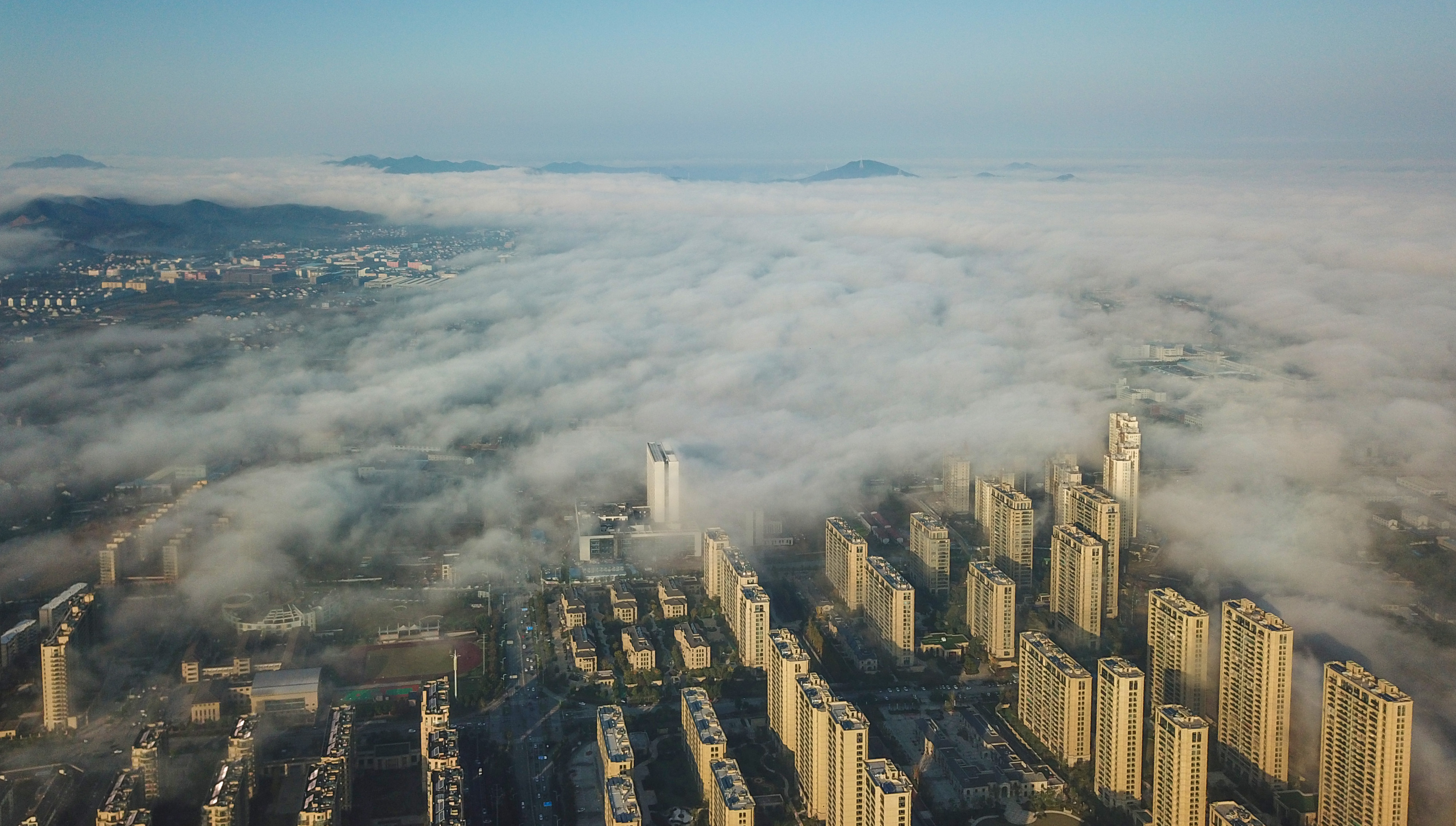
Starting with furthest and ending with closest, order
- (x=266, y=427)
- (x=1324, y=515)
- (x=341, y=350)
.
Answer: (x=341, y=350)
(x=266, y=427)
(x=1324, y=515)

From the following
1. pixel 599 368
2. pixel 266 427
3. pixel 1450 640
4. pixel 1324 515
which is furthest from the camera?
pixel 599 368

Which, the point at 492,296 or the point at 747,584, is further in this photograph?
the point at 492,296

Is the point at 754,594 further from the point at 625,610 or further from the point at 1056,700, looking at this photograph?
the point at 1056,700

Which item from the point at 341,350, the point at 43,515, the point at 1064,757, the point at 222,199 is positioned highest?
the point at 222,199

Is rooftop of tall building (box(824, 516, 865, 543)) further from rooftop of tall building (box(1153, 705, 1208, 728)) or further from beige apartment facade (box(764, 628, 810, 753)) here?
rooftop of tall building (box(1153, 705, 1208, 728))

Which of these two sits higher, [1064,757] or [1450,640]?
[1450,640]

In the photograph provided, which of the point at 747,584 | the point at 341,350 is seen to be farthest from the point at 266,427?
the point at 747,584

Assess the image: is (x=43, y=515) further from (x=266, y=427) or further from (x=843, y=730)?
(x=843, y=730)
